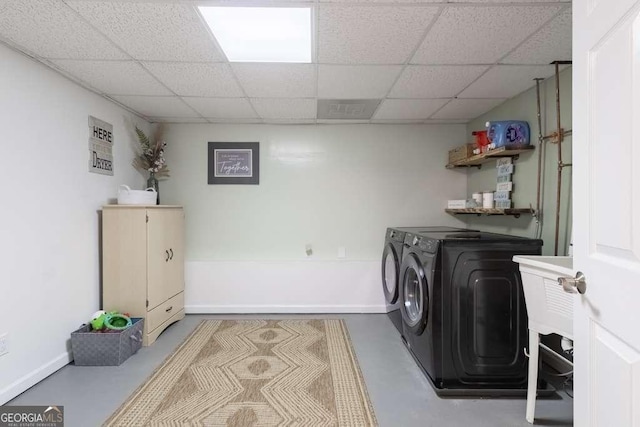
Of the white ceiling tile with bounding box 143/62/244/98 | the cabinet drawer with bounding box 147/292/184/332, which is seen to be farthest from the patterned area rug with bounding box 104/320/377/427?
the white ceiling tile with bounding box 143/62/244/98

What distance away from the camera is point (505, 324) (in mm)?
1961

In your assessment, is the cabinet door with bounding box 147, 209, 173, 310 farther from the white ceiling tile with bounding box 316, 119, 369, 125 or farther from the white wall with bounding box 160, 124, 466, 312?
the white ceiling tile with bounding box 316, 119, 369, 125

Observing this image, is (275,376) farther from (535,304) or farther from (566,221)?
(566,221)

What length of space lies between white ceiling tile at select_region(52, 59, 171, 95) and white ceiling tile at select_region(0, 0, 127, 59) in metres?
0.09

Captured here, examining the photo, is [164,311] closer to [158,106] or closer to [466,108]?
[158,106]

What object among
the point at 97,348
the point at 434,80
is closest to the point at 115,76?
the point at 97,348

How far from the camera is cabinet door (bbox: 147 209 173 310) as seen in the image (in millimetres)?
2662

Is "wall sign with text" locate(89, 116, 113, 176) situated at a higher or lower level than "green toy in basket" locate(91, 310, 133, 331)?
higher

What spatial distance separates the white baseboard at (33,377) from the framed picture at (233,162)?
6.59 ft

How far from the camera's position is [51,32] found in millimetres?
1699

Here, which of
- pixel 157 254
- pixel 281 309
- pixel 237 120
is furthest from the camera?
pixel 281 309

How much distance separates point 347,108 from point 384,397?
2393 millimetres
